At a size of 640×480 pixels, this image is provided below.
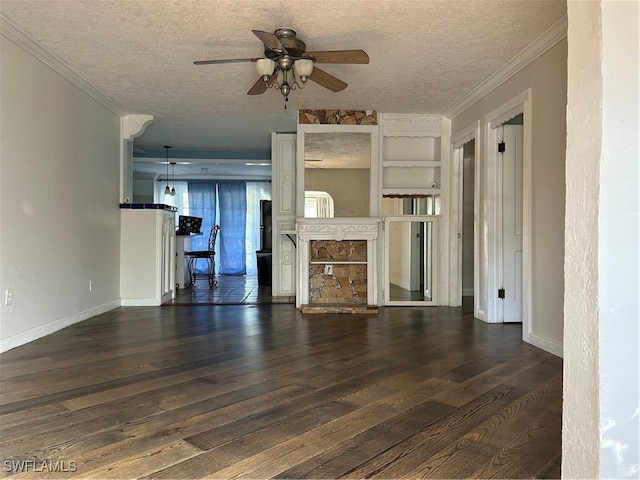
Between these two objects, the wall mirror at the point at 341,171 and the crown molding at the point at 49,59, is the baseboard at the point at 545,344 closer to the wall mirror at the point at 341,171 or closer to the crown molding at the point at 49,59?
the wall mirror at the point at 341,171

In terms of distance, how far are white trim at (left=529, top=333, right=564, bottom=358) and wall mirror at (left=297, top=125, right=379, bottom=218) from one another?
2551 mm

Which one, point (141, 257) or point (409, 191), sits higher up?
point (409, 191)

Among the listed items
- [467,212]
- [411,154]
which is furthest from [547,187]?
[467,212]

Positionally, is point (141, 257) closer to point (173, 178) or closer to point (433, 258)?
point (433, 258)

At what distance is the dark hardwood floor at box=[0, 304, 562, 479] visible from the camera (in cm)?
164

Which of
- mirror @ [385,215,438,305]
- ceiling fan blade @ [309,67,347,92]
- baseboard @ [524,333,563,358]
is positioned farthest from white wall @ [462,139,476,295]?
ceiling fan blade @ [309,67,347,92]

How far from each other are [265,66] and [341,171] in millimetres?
2496

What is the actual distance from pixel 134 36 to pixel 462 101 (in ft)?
11.0

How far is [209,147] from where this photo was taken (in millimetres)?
8281

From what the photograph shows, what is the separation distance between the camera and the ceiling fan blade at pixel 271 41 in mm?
2865

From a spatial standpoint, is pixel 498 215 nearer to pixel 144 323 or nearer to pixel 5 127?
pixel 144 323

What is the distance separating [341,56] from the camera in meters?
3.22

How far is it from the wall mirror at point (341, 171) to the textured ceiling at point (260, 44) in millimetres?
499

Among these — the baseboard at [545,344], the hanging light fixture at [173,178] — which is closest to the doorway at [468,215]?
the baseboard at [545,344]
